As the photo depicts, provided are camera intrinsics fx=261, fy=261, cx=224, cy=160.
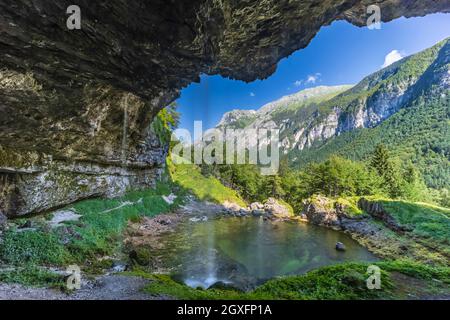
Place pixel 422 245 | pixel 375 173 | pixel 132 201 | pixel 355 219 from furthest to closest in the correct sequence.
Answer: pixel 375 173, pixel 355 219, pixel 132 201, pixel 422 245

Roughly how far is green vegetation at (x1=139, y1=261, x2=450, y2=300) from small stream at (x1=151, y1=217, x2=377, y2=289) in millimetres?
4195

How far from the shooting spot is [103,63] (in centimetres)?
1373

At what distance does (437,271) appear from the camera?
46.3 ft

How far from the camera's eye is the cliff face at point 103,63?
10.7 m

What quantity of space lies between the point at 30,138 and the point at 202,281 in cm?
1503

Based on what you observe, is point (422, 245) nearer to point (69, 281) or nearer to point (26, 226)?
point (69, 281)

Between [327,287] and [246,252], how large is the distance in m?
15.4

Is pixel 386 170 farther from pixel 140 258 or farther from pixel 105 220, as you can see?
pixel 105 220

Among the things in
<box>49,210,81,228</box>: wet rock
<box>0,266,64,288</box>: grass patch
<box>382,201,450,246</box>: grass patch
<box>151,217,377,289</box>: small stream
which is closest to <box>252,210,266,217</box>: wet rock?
<box>151,217,377,289</box>: small stream

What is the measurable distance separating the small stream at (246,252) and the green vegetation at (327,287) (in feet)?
13.8

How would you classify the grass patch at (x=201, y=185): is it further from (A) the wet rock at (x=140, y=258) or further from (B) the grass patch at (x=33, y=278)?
(B) the grass patch at (x=33, y=278)

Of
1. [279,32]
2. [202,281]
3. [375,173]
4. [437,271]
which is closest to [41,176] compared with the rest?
[202,281]

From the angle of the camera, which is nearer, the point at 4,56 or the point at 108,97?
the point at 4,56

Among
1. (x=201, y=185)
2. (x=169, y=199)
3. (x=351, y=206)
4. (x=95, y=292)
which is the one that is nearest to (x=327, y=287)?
(x=95, y=292)
